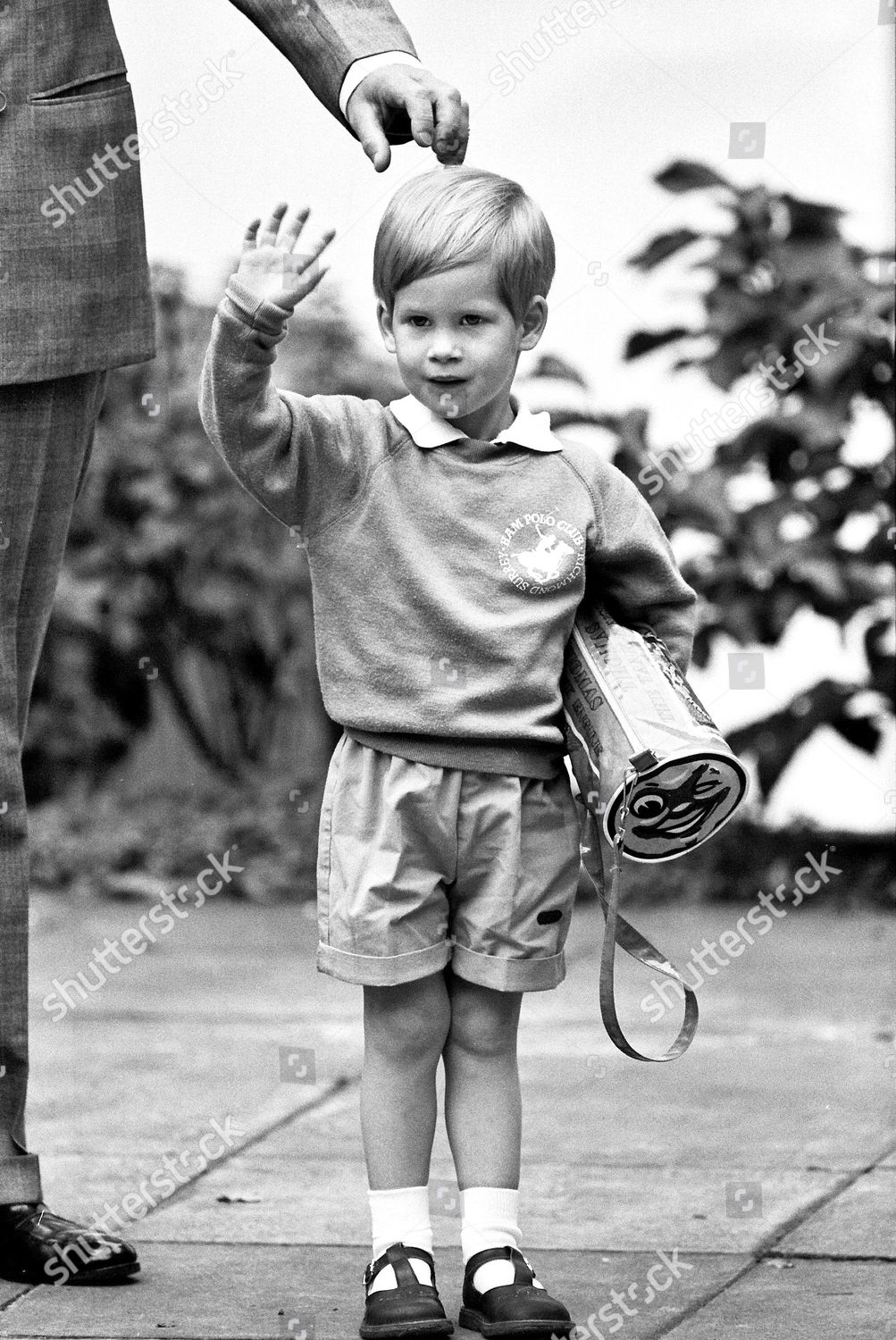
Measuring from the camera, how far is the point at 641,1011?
3.97m

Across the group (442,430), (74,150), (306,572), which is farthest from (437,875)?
(306,572)

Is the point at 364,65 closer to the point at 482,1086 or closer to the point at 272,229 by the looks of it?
the point at 272,229

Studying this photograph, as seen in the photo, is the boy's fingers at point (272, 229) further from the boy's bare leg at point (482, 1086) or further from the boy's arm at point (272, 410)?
the boy's bare leg at point (482, 1086)

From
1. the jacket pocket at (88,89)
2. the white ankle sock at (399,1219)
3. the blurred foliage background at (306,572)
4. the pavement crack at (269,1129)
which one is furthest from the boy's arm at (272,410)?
the blurred foliage background at (306,572)

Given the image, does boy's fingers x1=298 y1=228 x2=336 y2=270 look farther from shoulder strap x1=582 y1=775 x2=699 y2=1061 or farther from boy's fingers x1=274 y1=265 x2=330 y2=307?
shoulder strap x1=582 y1=775 x2=699 y2=1061

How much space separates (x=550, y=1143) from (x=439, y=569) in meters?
1.19

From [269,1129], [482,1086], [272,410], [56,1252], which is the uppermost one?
[272,410]

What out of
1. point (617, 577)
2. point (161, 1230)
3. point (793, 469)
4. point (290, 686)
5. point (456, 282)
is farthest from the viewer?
point (290, 686)

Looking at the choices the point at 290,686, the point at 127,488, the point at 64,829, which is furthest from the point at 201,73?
the point at 64,829

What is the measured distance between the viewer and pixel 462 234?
2.24 m

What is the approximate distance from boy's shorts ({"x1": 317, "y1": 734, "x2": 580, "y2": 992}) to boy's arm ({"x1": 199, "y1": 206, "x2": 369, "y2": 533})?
31 centimetres

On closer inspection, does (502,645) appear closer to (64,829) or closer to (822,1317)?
(822,1317)

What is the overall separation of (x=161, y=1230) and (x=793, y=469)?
9.55ft

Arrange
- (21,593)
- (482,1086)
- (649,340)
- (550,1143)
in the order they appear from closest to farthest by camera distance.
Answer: (482,1086)
(21,593)
(550,1143)
(649,340)
